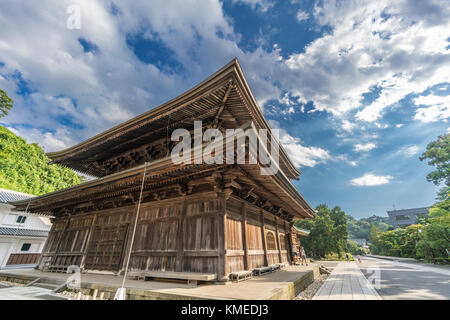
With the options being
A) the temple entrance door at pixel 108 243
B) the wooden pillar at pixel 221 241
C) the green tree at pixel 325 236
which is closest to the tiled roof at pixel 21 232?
the temple entrance door at pixel 108 243

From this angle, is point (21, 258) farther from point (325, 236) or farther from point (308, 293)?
point (325, 236)

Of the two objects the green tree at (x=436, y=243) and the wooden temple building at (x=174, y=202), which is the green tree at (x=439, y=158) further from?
the wooden temple building at (x=174, y=202)

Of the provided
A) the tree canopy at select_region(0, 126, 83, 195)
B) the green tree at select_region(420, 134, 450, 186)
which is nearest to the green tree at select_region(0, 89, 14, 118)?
the tree canopy at select_region(0, 126, 83, 195)

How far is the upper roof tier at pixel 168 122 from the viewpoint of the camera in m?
5.95

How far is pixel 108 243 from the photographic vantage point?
811 centimetres

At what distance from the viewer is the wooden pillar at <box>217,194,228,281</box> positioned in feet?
17.1

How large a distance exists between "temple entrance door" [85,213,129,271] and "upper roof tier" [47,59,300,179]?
2.89m

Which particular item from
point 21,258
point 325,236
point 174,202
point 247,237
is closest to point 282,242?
point 247,237

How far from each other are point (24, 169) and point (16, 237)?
16.1 metres

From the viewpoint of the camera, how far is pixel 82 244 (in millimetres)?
9070

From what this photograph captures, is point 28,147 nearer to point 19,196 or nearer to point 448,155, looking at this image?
point 19,196

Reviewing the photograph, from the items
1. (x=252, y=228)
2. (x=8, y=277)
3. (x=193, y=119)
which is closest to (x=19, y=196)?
(x=8, y=277)

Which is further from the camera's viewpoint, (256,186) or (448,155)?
(448,155)

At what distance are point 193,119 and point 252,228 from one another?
4924 mm
